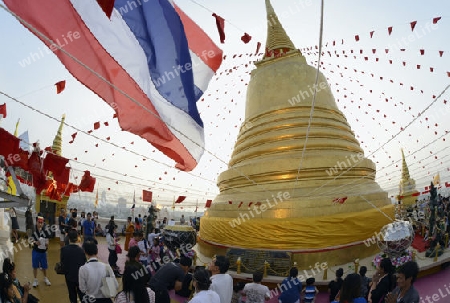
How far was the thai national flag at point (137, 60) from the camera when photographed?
4930 millimetres

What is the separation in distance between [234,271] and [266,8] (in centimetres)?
1141

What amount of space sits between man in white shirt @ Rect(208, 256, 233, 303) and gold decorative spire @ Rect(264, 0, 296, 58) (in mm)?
11084

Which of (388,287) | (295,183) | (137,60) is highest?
(137,60)

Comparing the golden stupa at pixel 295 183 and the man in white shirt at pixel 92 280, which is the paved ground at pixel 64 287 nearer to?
the golden stupa at pixel 295 183

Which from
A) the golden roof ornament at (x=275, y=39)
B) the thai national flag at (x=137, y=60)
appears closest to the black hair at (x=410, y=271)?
the thai national flag at (x=137, y=60)

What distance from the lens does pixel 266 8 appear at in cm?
1486

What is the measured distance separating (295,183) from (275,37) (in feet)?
24.2

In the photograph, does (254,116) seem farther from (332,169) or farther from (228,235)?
(228,235)

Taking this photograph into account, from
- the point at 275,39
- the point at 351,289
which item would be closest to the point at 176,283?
the point at 351,289

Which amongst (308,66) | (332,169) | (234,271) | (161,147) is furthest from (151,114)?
(308,66)

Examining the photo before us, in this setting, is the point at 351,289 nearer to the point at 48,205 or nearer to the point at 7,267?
the point at 7,267

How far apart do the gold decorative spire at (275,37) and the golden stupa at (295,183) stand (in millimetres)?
718

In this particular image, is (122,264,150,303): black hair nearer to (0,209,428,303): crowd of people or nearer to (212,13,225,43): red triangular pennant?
(0,209,428,303): crowd of people

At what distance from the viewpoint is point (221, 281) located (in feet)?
13.7
